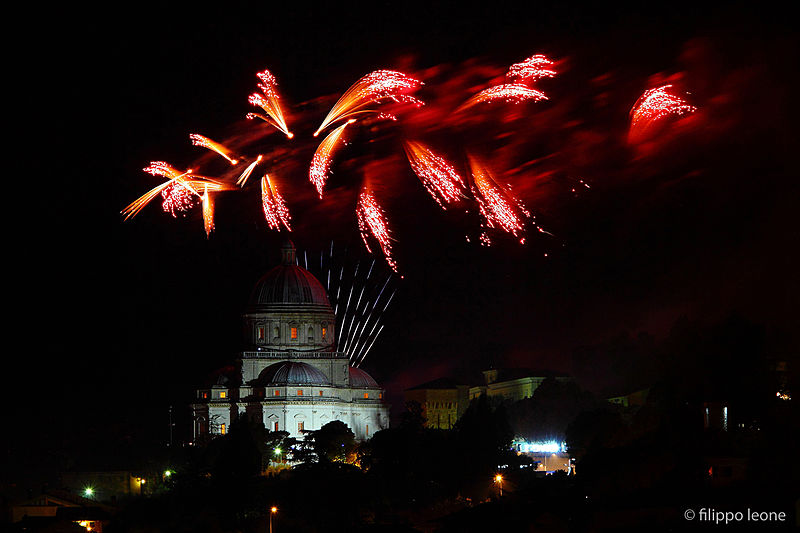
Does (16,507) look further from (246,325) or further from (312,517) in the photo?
(246,325)

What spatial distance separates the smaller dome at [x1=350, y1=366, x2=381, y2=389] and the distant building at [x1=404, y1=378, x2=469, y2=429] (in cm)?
2882

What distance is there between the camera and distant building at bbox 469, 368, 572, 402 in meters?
164

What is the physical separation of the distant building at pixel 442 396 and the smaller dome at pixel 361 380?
2882cm

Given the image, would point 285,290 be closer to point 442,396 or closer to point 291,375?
point 291,375

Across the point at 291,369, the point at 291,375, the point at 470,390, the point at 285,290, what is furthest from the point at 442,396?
the point at 291,375

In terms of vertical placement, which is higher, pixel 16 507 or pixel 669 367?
pixel 669 367

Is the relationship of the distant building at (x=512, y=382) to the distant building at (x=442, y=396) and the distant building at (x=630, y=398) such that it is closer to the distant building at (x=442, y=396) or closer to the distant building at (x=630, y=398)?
the distant building at (x=442, y=396)

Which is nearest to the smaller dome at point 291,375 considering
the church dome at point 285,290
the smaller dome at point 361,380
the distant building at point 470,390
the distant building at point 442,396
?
the smaller dome at point 361,380

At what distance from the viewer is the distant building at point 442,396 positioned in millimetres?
164750

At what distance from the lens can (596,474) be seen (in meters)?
71.9

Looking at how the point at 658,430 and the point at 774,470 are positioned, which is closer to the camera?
the point at 774,470

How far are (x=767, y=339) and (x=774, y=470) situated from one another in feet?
87.0

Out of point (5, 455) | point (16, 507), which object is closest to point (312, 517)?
point (16, 507)

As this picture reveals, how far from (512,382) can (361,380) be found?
41010mm
